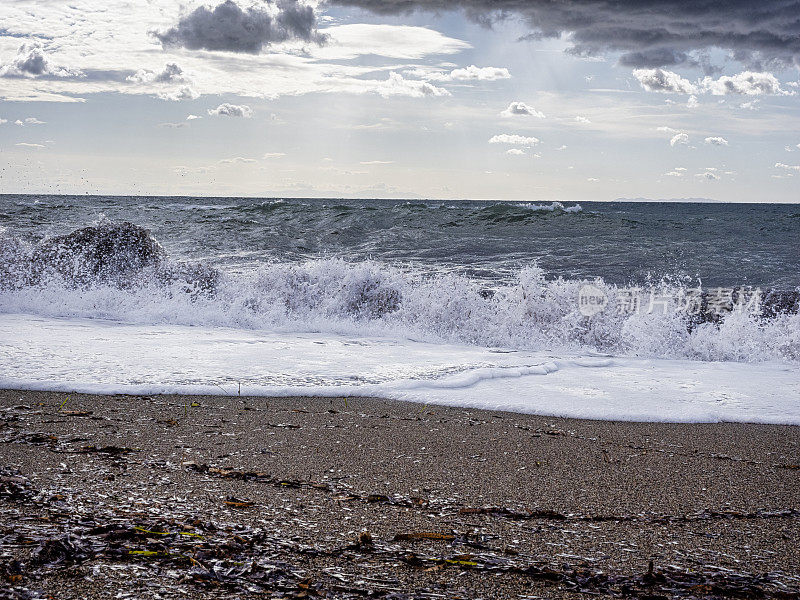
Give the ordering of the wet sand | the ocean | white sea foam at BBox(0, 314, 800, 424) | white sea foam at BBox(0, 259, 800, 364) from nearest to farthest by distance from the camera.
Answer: the wet sand < white sea foam at BBox(0, 314, 800, 424) < the ocean < white sea foam at BBox(0, 259, 800, 364)

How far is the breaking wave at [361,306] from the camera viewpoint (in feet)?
22.7

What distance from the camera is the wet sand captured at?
64.9 inches

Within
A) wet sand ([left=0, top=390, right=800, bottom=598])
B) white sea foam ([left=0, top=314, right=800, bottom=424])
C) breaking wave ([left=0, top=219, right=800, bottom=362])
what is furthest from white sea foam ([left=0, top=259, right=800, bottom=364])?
wet sand ([left=0, top=390, right=800, bottom=598])

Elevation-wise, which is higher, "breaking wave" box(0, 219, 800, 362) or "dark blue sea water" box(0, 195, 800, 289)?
"dark blue sea water" box(0, 195, 800, 289)

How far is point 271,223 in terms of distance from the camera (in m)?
22.7

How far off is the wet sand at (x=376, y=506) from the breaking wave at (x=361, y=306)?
3.53 metres

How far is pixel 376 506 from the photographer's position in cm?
219

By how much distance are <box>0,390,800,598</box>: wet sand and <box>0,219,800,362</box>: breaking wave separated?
→ 353 cm

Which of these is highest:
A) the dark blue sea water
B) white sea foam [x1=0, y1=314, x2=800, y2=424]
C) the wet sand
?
the dark blue sea water

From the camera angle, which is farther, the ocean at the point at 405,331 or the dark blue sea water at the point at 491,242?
the dark blue sea water at the point at 491,242

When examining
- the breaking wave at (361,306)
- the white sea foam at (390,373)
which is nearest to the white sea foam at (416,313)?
the breaking wave at (361,306)

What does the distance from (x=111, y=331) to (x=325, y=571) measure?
17.3 ft

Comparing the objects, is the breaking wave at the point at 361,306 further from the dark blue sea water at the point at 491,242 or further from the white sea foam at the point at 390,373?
the dark blue sea water at the point at 491,242

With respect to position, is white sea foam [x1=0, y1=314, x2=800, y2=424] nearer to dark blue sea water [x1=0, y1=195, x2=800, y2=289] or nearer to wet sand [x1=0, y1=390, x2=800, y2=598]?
wet sand [x1=0, y1=390, x2=800, y2=598]
